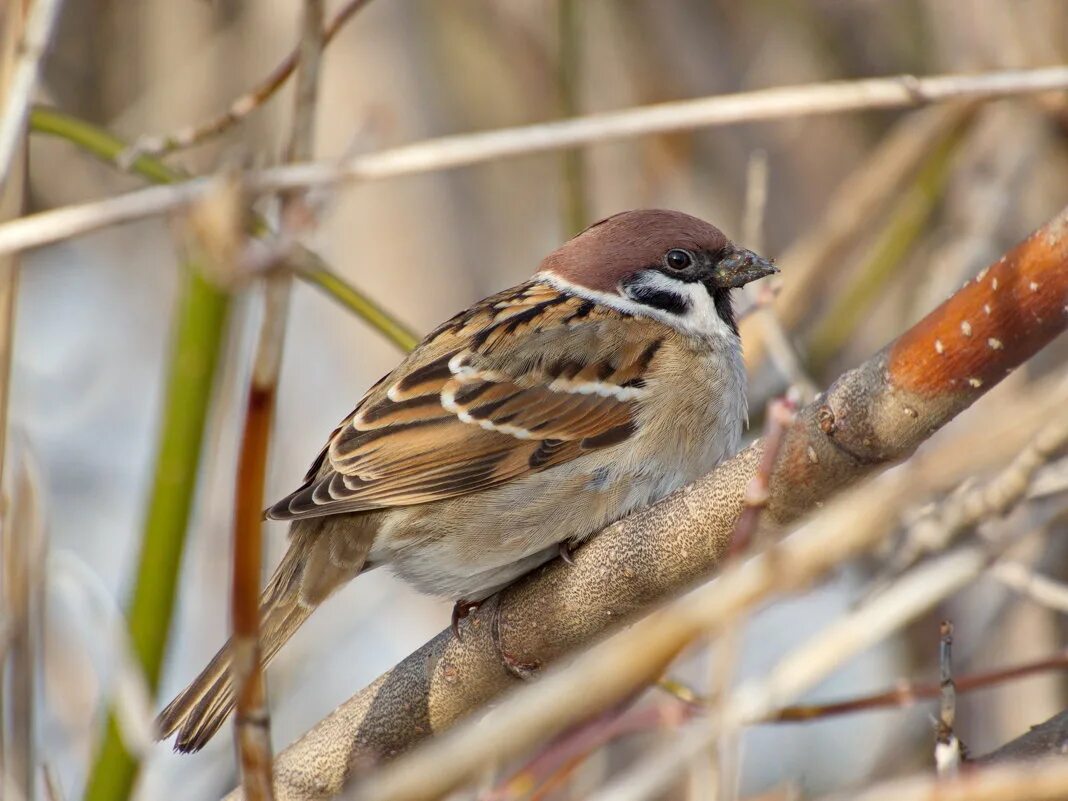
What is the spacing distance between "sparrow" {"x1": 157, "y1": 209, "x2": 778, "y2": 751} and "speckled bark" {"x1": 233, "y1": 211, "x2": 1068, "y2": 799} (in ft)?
0.70

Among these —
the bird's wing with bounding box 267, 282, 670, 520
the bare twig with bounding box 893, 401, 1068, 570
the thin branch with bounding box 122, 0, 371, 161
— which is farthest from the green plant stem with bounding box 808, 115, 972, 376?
the bare twig with bounding box 893, 401, 1068, 570

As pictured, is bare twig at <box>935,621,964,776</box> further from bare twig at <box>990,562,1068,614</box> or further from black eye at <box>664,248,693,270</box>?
black eye at <box>664,248,693,270</box>

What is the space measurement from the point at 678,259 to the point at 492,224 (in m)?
1.85

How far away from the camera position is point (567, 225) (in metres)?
3.86

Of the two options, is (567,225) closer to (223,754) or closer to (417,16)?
(417,16)

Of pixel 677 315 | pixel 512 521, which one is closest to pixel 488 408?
pixel 512 521

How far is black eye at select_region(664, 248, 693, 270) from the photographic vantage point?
3330 millimetres

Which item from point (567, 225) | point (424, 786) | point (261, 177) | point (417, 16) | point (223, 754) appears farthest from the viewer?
point (417, 16)

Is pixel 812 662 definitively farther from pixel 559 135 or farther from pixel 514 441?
pixel 514 441

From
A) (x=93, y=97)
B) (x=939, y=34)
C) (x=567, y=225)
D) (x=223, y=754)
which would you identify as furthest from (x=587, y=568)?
(x=93, y=97)

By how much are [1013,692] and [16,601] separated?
2.86 metres

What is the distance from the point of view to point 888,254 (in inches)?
152

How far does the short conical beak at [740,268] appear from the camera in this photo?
10.7 ft

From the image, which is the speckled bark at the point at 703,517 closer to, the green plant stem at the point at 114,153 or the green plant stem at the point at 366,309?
the green plant stem at the point at 366,309
